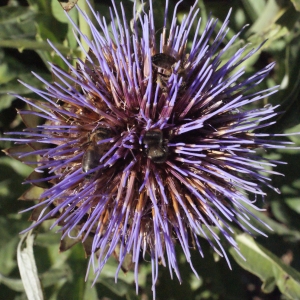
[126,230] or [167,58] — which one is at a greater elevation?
[167,58]

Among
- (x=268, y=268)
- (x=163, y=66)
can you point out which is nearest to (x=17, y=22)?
(x=163, y=66)

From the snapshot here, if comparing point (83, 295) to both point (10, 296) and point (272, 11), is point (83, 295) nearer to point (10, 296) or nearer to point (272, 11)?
point (10, 296)

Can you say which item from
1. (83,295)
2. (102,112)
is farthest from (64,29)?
(83,295)

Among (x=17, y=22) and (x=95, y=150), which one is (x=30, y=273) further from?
(x=17, y=22)

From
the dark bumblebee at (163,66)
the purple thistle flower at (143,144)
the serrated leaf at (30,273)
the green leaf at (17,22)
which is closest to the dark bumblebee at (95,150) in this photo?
the purple thistle flower at (143,144)

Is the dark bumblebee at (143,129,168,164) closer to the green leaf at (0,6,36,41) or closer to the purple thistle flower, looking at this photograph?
the purple thistle flower

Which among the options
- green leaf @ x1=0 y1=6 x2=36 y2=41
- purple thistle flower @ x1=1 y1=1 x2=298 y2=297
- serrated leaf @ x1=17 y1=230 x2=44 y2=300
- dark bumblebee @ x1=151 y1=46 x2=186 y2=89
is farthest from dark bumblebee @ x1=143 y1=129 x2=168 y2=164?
green leaf @ x1=0 y1=6 x2=36 y2=41
